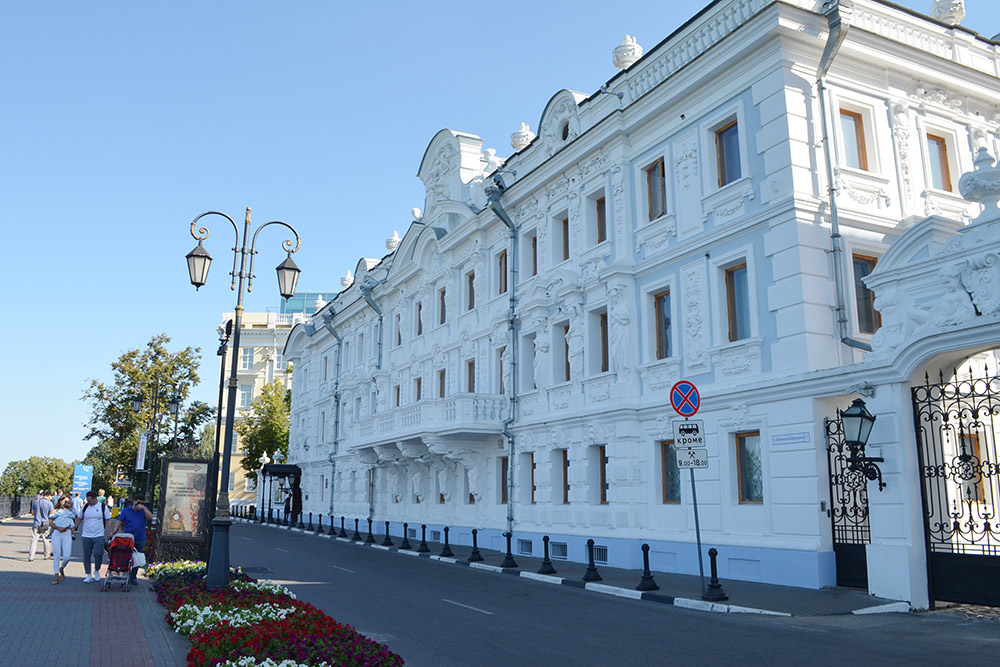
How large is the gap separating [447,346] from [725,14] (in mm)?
16454

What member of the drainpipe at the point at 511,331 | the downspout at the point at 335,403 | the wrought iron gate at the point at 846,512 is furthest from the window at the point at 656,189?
the downspout at the point at 335,403

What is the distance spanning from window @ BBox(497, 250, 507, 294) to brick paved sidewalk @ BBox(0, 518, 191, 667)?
47.9 feet

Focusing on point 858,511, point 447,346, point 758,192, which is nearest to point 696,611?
point 858,511

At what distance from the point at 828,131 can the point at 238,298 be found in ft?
40.1

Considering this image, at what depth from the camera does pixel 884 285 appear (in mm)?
13367

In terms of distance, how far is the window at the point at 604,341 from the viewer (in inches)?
864

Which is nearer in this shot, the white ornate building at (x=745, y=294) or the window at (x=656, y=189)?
the white ornate building at (x=745, y=294)

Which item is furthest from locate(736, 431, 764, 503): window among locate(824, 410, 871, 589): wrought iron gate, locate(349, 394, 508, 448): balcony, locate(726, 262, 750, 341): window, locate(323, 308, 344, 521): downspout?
locate(323, 308, 344, 521): downspout

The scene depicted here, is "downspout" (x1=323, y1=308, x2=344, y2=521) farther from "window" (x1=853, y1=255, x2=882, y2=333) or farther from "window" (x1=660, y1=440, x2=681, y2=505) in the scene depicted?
"window" (x1=853, y1=255, x2=882, y2=333)

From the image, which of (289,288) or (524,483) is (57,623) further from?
(524,483)

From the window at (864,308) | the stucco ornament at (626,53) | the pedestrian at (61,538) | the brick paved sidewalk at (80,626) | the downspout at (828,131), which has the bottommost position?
the brick paved sidewalk at (80,626)

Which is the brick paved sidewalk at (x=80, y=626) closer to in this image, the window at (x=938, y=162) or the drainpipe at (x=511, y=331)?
the drainpipe at (x=511, y=331)

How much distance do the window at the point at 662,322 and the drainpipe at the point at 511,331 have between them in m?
6.53

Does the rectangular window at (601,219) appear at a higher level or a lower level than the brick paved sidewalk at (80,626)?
higher
